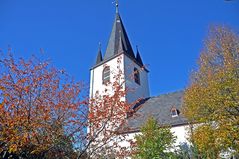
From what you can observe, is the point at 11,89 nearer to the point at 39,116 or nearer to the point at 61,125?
the point at 39,116

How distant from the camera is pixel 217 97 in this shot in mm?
10609

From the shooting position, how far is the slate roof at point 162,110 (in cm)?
1748

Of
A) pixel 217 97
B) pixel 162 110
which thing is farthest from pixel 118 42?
pixel 217 97

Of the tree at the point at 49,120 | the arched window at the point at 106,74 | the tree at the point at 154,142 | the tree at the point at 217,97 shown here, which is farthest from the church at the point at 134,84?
the tree at the point at 49,120

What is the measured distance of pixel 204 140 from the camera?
1052cm

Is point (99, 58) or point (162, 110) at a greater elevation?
point (99, 58)

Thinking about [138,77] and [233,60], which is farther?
Answer: [138,77]

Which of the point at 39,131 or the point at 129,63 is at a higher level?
the point at 129,63

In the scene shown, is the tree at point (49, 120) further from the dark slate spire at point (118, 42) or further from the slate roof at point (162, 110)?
the dark slate spire at point (118, 42)

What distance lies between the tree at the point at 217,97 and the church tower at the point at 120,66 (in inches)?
472

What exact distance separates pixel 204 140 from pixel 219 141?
0.65 meters

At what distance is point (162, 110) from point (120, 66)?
7270 millimetres

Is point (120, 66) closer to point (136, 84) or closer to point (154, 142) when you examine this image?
point (136, 84)

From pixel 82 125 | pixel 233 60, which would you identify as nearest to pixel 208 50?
pixel 233 60
